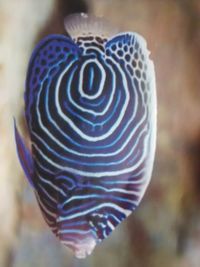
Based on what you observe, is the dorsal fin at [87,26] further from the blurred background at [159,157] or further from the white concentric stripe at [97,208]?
the white concentric stripe at [97,208]

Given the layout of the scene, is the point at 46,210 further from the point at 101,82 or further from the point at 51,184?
the point at 101,82

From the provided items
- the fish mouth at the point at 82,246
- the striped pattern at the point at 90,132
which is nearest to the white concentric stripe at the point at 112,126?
the striped pattern at the point at 90,132

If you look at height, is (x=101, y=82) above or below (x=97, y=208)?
above

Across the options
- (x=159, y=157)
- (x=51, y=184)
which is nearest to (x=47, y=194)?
(x=51, y=184)

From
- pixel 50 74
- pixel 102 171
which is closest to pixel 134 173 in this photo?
pixel 102 171

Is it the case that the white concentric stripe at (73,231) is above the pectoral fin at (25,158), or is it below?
below

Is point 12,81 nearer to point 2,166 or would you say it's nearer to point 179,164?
point 2,166
